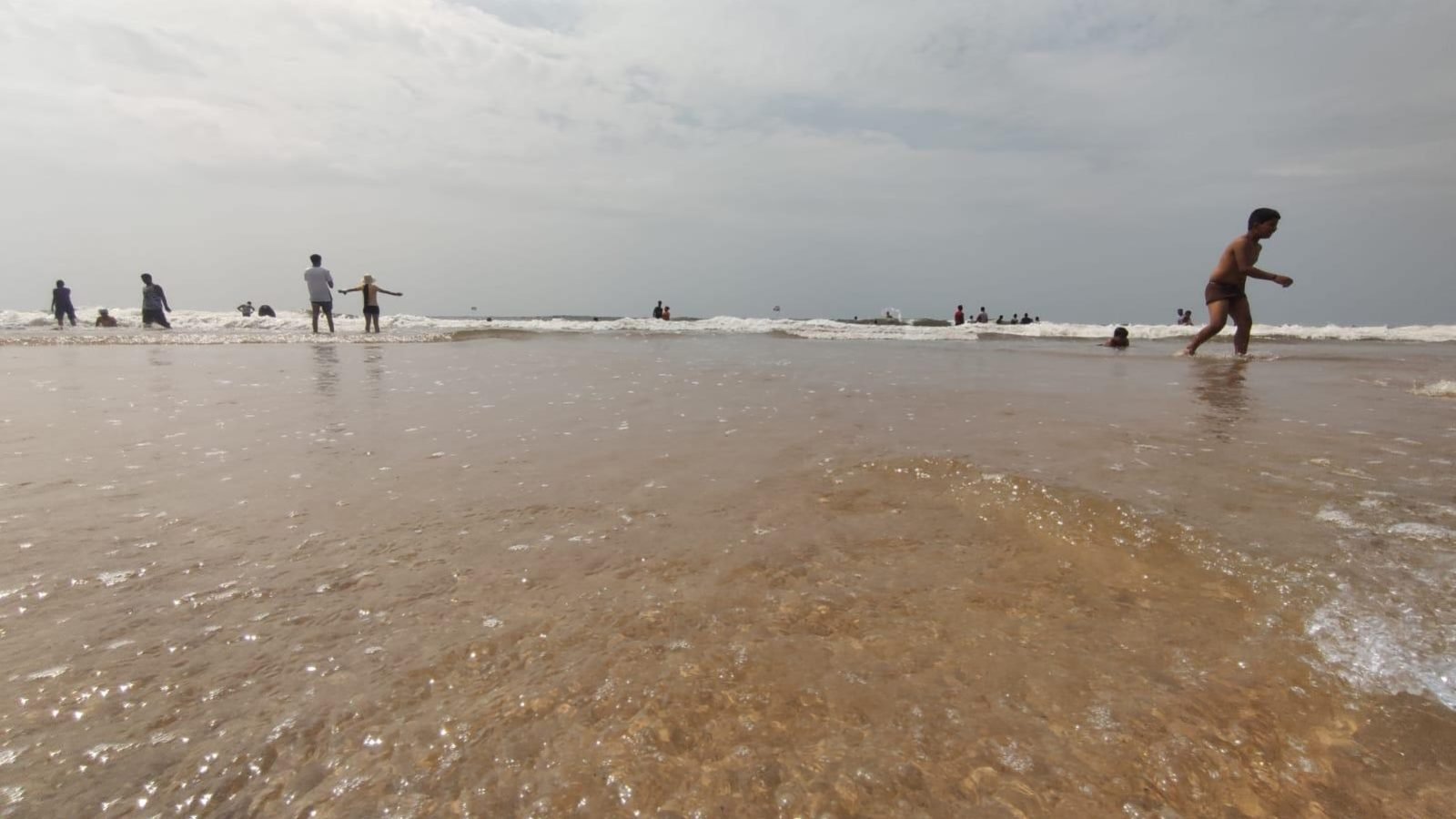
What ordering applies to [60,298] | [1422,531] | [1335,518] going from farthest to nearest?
[60,298], [1335,518], [1422,531]

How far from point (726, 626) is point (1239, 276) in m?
10.3

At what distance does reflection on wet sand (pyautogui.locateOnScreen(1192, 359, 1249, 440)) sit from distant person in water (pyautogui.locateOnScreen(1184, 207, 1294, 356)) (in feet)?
2.77

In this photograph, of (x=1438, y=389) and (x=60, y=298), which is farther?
(x=60, y=298)

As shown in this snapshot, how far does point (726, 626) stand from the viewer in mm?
1557

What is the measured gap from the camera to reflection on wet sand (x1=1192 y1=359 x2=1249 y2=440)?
3.99 m

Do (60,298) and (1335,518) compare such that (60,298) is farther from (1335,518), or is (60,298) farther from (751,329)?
(1335,518)

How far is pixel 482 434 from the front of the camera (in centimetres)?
374

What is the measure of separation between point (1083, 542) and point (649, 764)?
153 centimetres

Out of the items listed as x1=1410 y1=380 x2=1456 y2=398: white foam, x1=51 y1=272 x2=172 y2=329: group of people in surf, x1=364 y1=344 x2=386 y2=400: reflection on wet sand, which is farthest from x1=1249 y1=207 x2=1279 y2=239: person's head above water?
x1=51 y1=272 x2=172 y2=329: group of people in surf

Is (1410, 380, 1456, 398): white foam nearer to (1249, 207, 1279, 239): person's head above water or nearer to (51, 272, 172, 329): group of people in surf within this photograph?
(1249, 207, 1279, 239): person's head above water

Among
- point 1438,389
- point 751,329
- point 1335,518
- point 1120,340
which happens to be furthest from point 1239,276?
point 751,329

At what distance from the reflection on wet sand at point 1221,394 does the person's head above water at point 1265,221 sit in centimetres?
170

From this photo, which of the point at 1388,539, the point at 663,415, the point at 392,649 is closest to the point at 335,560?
the point at 392,649

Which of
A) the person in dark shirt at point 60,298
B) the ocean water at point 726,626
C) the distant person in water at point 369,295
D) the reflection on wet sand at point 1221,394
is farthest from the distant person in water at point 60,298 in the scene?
the reflection on wet sand at point 1221,394
